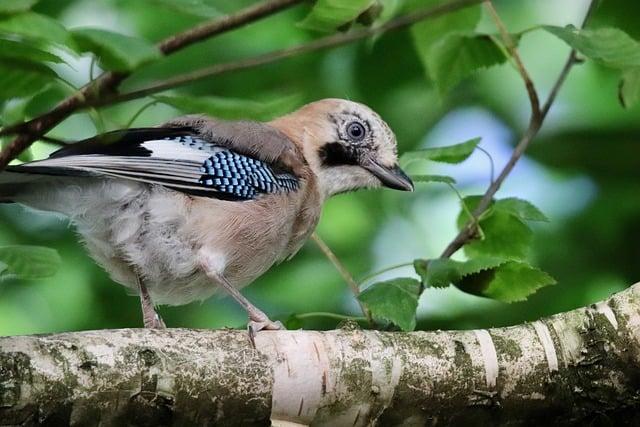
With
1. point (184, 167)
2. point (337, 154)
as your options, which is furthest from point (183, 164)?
point (337, 154)

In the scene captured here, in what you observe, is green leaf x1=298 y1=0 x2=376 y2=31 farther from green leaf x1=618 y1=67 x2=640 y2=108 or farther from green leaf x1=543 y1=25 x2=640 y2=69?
green leaf x1=618 y1=67 x2=640 y2=108

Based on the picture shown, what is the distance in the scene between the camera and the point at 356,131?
4.82 metres

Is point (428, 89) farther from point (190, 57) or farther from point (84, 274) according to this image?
point (84, 274)

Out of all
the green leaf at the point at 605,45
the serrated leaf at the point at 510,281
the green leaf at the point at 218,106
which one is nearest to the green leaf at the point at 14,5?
the green leaf at the point at 218,106

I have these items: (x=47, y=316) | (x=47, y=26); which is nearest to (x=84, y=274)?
(x=47, y=316)

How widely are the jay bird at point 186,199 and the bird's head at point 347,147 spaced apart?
3 cm

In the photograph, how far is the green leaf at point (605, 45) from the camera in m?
2.89

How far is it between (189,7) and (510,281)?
1.86 meters

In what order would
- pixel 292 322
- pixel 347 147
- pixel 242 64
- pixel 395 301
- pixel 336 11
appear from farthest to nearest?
pixel 347 147, pixel 292 322, pixel 395 301, pixel 336 11, pixel 242 64

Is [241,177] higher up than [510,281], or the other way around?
[241,177]

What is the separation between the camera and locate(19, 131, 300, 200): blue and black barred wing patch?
3660 millimetres

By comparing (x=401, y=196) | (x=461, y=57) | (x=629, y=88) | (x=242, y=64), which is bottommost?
(x=401, y=196)

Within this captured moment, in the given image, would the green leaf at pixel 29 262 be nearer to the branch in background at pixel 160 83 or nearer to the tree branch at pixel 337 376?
the tree branch at pixel 337 376

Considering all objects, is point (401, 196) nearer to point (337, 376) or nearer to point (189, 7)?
point (337, 376)
